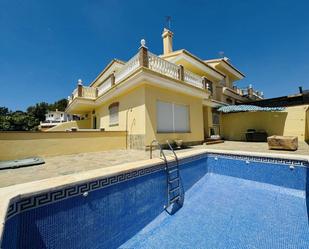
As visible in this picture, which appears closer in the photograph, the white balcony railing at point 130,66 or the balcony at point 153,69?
the balcony at point 153,69

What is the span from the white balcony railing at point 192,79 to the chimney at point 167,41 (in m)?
6.24

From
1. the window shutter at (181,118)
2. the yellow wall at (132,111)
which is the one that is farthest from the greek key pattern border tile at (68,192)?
the window shutter at (181,118)

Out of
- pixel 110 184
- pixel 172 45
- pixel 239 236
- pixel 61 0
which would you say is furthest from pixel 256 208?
pixel 172 45

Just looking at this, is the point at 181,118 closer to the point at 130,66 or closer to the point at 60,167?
the point at 130,66

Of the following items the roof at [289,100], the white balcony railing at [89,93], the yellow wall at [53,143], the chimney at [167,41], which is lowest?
the yellow wall at [53,143]

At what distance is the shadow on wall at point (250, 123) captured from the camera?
15.4 meters

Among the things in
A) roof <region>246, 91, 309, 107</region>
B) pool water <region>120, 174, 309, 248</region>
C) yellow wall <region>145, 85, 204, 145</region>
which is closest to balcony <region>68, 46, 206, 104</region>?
yellow wall <region>145, 85, 204, 145</region>

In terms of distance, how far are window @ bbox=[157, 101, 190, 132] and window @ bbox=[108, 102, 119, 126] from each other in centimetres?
365

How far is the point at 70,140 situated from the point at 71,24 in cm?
866

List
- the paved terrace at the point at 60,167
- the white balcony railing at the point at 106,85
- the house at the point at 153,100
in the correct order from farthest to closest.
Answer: the white balcony railing at the point at 106,85, the house at the point at 153,100, the paved terrace at the point at 60,167

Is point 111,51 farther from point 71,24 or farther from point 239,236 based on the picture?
point 239,236

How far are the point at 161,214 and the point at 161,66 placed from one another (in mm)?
8204

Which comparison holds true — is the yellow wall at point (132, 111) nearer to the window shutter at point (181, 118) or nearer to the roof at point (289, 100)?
the window shutter at point (181, 118)

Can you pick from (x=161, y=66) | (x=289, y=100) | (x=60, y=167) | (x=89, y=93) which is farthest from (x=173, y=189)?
(x=289, y=100)
